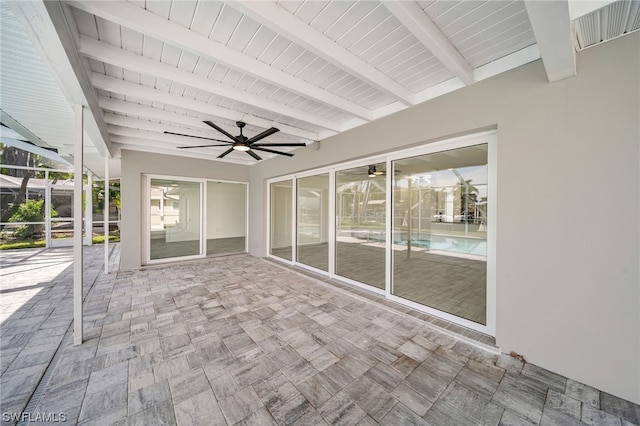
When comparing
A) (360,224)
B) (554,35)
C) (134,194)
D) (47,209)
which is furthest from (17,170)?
(554,35)

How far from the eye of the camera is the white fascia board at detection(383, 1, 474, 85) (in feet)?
5.03

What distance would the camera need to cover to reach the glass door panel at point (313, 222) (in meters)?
5.03

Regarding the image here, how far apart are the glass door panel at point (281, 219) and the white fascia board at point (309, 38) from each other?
150 inches

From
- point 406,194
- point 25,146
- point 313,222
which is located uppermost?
point 25,146

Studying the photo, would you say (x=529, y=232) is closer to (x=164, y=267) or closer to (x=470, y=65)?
(x=470, y=65)

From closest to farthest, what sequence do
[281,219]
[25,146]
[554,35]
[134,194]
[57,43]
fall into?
[554,35], [57,43], [25,146], [134,194], [281,219]

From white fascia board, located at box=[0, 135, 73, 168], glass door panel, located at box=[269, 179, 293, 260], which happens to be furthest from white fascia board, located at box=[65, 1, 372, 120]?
white fascia board, located at box=[0, 135, 73, 168]

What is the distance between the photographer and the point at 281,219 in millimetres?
6336

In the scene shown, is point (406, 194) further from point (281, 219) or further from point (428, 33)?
point (281, 219)

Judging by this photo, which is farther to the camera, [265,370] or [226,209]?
[226,209]

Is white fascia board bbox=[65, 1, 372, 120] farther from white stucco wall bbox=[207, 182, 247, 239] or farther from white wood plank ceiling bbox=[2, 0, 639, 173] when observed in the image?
white stucco wall bbox=[207, 182, 247, 239]

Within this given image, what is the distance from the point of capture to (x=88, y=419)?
147cm

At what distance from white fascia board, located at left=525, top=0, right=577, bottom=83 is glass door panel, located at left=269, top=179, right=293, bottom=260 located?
16.0 ft

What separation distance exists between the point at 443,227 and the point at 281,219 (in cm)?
414
